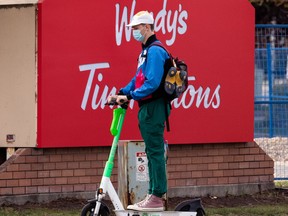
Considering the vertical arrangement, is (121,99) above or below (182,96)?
below

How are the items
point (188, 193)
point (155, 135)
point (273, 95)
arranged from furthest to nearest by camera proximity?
point (273, 95) → point (188, 193) → point (155, 135)

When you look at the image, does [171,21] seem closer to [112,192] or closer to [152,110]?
[152,110]

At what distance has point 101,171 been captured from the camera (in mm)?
10945

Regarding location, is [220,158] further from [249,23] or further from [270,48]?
[270,48]

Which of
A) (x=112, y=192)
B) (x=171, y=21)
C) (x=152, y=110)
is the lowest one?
(x=112, y=192)

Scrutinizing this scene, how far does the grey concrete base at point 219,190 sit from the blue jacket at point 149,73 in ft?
9.76

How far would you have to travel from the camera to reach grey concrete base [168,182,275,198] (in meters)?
11.4

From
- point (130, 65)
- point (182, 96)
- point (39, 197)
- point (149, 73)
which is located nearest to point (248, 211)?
point (182, 96)

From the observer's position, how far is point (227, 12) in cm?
1163

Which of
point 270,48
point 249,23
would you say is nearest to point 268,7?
point 270,48

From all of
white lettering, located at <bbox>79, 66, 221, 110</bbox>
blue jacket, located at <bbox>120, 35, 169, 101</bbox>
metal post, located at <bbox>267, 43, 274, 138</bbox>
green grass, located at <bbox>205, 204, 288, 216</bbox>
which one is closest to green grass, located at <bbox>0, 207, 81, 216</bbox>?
white lettering, located at <bbox>79, 66, 221, 110</bbox>

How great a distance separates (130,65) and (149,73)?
8.30ft

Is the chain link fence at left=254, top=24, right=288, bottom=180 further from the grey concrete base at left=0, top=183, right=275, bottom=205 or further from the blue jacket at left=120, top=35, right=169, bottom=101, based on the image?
the blue jacket at left=120, top=35, right=169, bottom=101

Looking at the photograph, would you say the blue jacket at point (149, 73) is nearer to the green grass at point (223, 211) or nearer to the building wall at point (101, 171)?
the green grass at point (223, 211)
